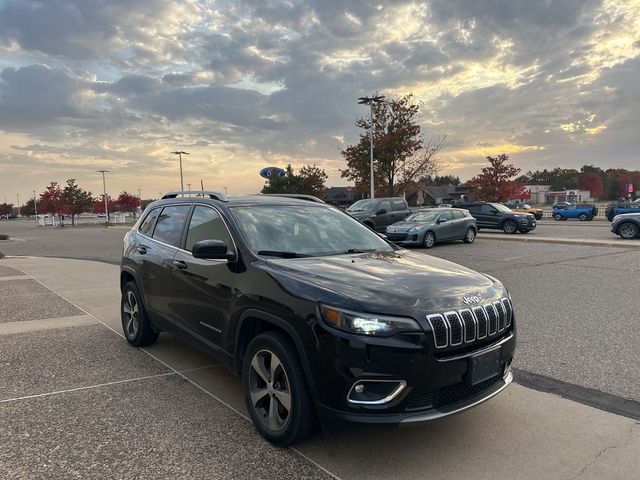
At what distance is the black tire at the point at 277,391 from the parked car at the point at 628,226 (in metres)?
19.4

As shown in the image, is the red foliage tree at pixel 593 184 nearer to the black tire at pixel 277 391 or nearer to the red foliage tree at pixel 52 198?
the red foliage tree at pixel 52 198

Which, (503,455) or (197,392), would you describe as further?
(197,392)

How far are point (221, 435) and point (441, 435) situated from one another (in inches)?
60.2

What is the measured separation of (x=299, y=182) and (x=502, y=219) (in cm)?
3349

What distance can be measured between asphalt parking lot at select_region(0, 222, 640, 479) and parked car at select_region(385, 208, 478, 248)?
34.5 ft

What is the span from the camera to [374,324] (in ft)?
9.04

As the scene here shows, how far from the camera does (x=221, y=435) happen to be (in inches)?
134

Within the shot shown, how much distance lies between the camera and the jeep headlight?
2742mm

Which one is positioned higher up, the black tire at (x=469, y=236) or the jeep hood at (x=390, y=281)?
the jeep hood at (x=390, y=281)

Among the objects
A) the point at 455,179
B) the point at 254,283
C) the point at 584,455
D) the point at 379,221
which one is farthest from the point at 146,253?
the point at 455,179

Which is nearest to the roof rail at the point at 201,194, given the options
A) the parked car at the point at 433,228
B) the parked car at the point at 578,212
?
the parked car at the point at 433,228

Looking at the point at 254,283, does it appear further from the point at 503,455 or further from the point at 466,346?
the point at 503,455

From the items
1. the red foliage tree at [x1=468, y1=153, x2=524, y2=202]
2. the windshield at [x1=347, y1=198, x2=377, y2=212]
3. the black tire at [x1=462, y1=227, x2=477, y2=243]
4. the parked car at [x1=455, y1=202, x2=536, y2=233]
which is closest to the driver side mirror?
the black tire at [x1=462, y1=227, x2=477, y2=243]

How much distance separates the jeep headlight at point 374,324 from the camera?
9.00 ft
